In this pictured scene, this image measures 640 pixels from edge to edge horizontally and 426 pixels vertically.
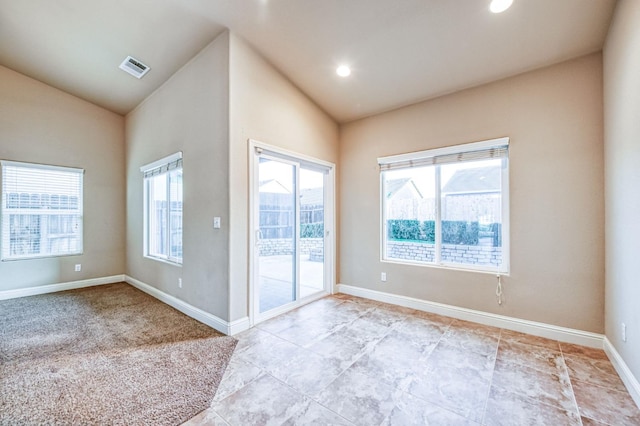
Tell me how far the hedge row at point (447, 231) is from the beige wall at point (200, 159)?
2377 millimetres

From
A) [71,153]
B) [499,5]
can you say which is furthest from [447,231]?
[71,153]

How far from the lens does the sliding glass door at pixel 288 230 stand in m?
3.31

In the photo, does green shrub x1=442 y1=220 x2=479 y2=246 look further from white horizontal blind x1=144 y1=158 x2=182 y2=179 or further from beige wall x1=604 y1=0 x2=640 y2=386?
white horizontal blind x1=144 y1=158 x2=182 y2=179

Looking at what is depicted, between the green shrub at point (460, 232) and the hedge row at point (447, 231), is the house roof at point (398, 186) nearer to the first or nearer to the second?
the hedge row at point (447, 231)

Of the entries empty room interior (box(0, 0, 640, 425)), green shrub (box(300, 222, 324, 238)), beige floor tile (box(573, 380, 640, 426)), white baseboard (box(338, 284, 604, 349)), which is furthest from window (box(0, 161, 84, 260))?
beige floor tile (box(573, 380, 640, 426))

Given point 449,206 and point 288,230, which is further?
point 288,230

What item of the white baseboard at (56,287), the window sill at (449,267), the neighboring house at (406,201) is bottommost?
the white baseboard at (56,287)

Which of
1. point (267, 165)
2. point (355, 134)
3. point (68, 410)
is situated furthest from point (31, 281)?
point (355, 134)

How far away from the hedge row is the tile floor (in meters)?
1.02

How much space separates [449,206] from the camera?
3.55 m

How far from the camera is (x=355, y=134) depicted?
438 centimetres

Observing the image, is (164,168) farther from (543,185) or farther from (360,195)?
(543,185)

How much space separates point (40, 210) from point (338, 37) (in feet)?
17.9

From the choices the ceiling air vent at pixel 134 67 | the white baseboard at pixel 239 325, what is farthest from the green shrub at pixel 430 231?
the ceiling air vent at pixel 134 67
